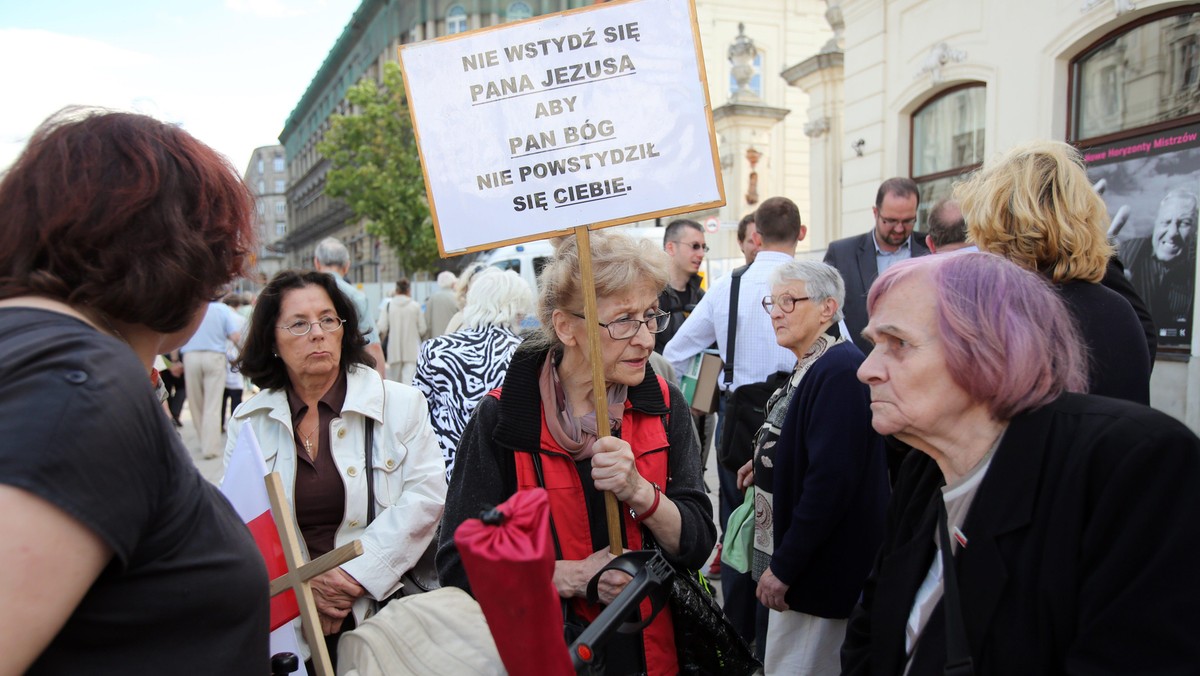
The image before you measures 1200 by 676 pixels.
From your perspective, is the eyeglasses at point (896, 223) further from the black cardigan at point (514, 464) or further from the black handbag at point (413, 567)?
the black handbag at point (413, 567)

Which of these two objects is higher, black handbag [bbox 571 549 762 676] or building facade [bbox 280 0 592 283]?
building facade [bbox 280 0 592 283]

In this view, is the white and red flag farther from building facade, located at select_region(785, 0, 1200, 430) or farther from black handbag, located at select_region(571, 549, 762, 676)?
building facade, located at select_region(785, 0, 1200, 430)

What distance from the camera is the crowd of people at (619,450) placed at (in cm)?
111

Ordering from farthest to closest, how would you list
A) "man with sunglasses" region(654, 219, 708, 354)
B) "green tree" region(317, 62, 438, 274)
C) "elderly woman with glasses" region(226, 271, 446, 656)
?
"green tree" region(317, 62, 438, 274) → "man with sunglasses" region(654, 219, 708, 354) → "elderly woman with glasses" region(226, 271, 446, 656)

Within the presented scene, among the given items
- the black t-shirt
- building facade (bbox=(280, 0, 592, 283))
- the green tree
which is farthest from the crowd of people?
the green tree

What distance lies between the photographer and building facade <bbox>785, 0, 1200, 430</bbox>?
23.9ft

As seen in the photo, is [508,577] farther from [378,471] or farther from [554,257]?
[378,471]

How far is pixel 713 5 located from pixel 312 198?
5635cm

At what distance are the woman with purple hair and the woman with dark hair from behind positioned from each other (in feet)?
4.42

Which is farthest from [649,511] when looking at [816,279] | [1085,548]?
[816,279]

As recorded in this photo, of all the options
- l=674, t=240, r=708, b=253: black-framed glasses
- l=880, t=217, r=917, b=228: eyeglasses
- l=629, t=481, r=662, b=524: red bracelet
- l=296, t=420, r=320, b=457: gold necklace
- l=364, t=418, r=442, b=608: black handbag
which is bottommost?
l=364, t=418, r=442, b=608: black handbag

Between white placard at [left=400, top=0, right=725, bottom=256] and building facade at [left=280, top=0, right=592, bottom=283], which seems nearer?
white placard at [left=400, top=0, right=725, bottom=256]

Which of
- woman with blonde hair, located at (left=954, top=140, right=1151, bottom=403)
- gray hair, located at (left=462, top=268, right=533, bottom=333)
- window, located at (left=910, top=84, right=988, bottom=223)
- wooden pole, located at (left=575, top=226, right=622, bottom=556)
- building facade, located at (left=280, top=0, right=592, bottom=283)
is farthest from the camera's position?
building facade, located at (left=280, top=0, right=592, bottom=283)

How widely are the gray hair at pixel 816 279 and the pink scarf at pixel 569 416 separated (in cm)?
121
